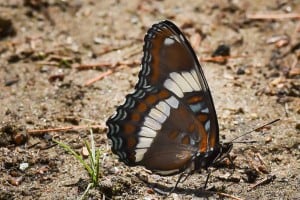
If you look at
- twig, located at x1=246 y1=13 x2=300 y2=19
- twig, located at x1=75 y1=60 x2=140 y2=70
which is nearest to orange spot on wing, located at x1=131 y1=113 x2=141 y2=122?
twig, located at x1=75 y1=60 x2=140 y2=70

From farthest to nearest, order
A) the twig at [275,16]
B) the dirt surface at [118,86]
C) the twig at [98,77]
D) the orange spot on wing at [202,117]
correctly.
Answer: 1. the twig at [275,16]
2. the twig at [98,77]
3. the dirt surface at [118,86]
4. the orange spot on wing at [202,117]

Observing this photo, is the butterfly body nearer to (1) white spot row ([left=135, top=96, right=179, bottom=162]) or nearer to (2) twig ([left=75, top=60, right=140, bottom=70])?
(1) white spot row ([left=135, top=96, right=179, bottom=162])

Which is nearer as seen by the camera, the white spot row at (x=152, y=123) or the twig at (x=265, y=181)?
the white spot row at (x=152, y=123)

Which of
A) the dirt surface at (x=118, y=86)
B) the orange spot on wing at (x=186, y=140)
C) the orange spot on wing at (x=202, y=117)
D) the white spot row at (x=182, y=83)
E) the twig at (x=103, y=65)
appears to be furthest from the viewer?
the twig at (x=103, y=65)

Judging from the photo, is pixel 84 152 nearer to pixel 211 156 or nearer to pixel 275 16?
pixel 211 156

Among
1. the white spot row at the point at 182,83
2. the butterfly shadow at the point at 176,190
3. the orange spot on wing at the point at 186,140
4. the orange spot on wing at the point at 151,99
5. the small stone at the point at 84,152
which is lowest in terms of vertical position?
the butterfly shadow at the point at 176,190

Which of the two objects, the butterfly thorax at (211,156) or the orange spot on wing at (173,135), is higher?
the orange spot on wing at (173,135)

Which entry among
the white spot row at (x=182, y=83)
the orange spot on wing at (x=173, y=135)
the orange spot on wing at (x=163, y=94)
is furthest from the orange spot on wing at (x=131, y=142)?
the white spot row at (x=182, y=83)

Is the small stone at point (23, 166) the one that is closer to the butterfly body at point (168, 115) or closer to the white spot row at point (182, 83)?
the butterfly body at point (168, 115)
